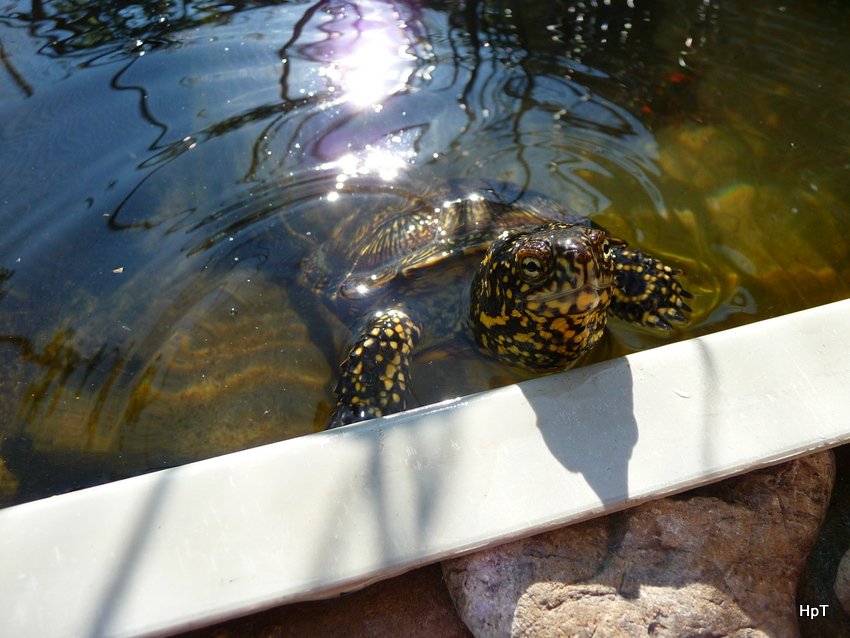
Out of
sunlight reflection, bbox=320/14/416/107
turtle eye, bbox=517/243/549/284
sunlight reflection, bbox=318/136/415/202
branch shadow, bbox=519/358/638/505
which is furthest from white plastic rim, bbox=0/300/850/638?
sunlight reflection, bbox=320/14/416/107

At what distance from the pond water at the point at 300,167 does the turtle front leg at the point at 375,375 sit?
14cm

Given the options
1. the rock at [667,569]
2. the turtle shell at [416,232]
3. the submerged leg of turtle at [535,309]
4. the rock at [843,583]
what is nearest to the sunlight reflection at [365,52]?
the turtle shell at [416,232]

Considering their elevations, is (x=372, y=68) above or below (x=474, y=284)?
above

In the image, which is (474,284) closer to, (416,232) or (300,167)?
(416,232)

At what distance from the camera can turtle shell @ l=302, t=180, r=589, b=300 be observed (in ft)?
8.61

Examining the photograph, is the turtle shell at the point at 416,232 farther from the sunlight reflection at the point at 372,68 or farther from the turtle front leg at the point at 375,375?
the sunlight reflection at the point at 372,68

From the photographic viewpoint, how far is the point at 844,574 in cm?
160

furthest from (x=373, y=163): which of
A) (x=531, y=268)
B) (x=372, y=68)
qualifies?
(x=531, y=268)

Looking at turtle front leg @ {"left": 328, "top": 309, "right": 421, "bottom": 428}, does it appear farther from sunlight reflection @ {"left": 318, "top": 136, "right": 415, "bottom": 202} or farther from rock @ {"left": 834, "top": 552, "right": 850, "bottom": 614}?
rock @ {"left": 834, "top": 552, "right": 850, "bottom": 614}

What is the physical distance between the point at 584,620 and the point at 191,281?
2136 millimetres

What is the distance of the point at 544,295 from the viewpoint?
187 centimetres

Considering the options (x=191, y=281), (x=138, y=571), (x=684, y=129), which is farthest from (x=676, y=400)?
(x=684, y=129)

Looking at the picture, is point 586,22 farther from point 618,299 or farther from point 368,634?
point 368,634

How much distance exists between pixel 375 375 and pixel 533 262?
0.77 m
